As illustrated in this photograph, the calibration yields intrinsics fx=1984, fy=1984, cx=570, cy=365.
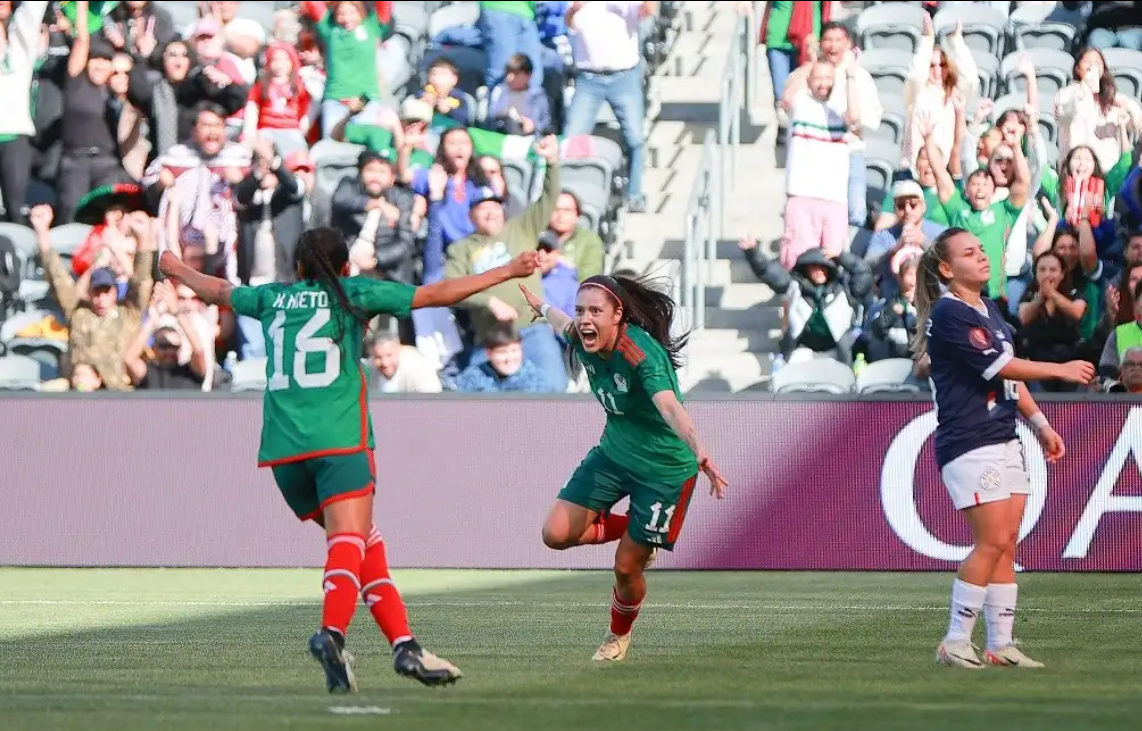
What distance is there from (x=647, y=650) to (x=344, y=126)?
10.0m

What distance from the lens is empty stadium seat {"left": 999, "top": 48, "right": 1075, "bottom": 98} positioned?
18.2 meters

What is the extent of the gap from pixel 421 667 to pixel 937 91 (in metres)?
11.3

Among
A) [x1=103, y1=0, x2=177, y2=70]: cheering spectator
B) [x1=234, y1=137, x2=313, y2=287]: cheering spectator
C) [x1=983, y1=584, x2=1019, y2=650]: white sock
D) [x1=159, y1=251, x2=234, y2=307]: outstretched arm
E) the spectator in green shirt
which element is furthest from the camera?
[x1=103, y1=0, x2=177, y2=70]: cheering spectator

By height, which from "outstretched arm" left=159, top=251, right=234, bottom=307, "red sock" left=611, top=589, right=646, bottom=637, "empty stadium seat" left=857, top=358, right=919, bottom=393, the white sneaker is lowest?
"empty stadium seat" left=857, top=358, right=919, bottom=393

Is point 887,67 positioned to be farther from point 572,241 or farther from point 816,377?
point 816,377

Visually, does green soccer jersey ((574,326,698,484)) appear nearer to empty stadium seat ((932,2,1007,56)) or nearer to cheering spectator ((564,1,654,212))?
cheering spectator ((564,1,654,212))

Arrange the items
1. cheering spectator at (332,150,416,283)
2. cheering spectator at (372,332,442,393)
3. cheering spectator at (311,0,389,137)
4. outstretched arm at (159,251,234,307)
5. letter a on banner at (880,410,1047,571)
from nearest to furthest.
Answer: outstretched arm at (159,251,234,307)
letter a on banner at (880,410,1047,571)
cheering spectator at (372,332,442,393)
cheering spectator at (332,150,416,283)
cheering spectator at (311,0,389,137)

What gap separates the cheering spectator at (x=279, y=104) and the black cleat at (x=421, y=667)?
11.4 m

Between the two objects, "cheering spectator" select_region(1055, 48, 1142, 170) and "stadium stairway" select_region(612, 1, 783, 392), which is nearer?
"cheering spectator" select_region(1055, 48, 1142, 170)

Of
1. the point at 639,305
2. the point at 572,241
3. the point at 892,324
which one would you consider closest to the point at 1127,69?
the point at 892,324

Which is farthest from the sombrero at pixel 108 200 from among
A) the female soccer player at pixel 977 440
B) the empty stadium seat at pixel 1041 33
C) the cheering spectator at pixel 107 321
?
the female soccer player at pixel 977 440

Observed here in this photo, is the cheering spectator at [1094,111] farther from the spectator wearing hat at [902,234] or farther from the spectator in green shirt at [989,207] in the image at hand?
the spectator wearing hat at [902,234]

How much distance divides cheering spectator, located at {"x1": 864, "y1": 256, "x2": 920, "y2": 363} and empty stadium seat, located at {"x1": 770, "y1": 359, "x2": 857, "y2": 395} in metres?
0.51

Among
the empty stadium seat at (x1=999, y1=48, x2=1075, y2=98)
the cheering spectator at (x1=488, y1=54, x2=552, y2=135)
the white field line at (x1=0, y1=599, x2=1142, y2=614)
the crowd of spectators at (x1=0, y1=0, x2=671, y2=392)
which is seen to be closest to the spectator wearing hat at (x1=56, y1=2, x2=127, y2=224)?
the crowd of spectators at (x1=0, y1=0, x2=671, y2=392)
